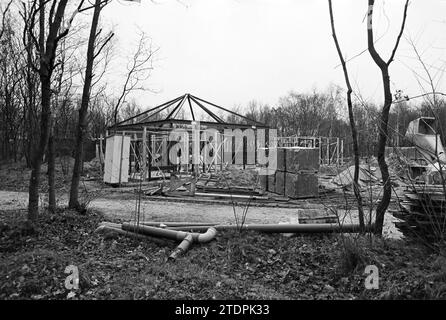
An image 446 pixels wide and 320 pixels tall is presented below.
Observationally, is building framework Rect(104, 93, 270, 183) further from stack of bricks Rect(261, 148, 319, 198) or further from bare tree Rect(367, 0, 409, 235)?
bare tree Rect(367, 0, 409, 235)

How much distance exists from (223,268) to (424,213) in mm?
2670

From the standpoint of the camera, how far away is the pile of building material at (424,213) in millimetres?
4141

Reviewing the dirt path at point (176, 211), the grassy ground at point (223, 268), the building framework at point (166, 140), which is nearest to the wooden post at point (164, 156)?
the building framework at point (166, 140)

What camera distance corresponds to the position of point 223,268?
4477 mm

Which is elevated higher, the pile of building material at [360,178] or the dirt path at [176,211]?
the pile of building material at [360,178]

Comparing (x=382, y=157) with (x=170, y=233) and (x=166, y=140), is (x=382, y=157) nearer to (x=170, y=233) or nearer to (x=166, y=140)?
(x=170, y=233)

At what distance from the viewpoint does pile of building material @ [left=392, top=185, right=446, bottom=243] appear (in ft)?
13.6

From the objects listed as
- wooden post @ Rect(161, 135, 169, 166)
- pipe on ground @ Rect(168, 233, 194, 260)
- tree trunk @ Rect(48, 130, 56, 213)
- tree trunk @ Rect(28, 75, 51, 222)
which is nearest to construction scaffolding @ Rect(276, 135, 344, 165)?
wooden post @ Rect(161, 135, 169, 166)

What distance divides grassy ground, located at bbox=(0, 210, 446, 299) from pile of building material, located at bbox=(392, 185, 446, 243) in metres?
0.25

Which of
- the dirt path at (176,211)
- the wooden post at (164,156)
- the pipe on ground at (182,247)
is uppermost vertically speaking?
the wooden post at (164,156)

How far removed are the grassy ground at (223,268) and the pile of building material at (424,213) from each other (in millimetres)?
252

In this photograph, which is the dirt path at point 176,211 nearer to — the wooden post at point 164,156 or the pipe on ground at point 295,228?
the pipe on ground at point 295,228
